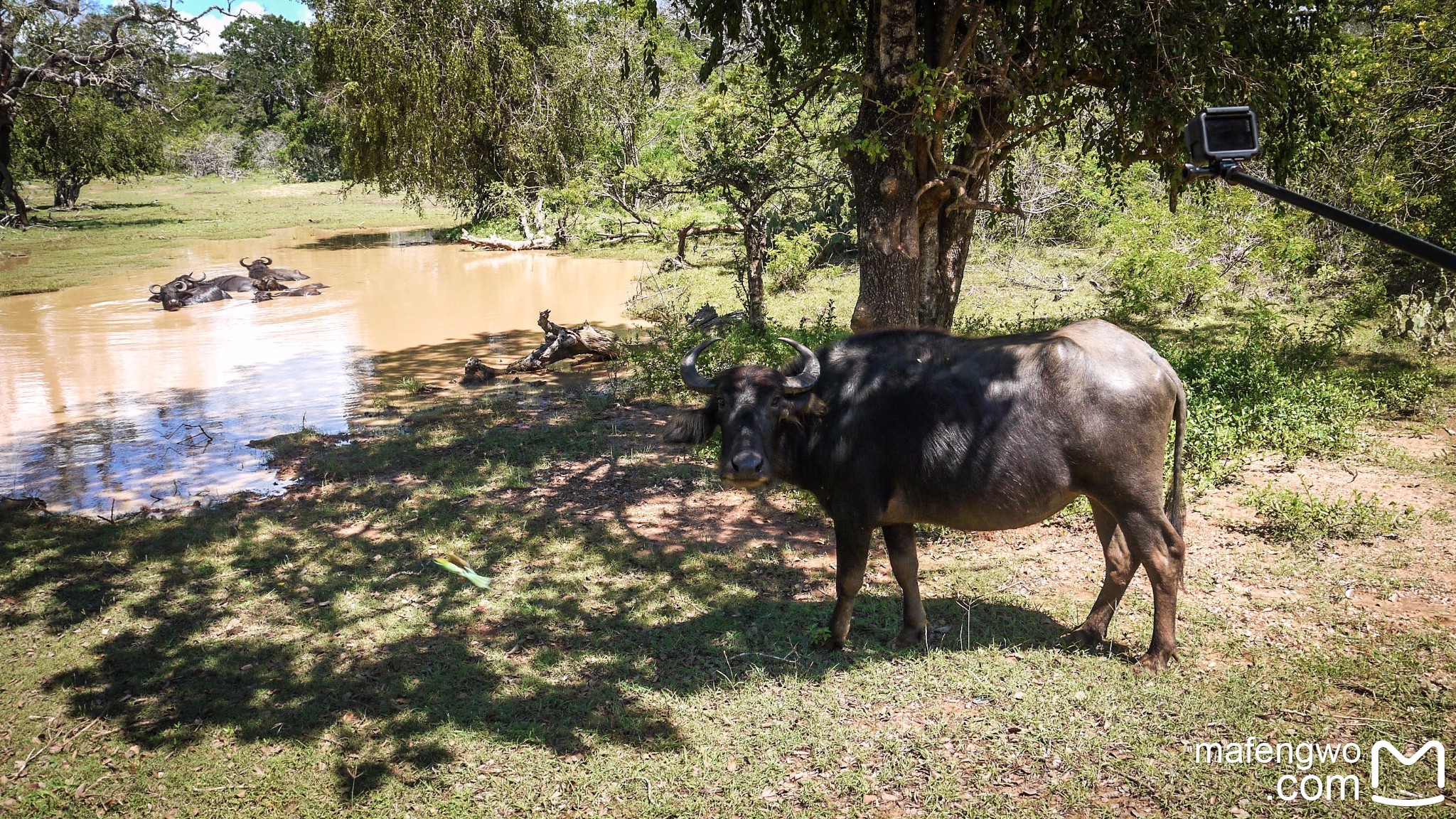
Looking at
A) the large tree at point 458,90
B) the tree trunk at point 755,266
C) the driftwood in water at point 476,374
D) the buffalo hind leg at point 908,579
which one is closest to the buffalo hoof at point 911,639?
the buffalo hind leg at point 908,579

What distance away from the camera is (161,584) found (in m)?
6.16

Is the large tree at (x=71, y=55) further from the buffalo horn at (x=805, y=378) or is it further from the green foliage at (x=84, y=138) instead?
the buffalo horn at (x=805, y=378)

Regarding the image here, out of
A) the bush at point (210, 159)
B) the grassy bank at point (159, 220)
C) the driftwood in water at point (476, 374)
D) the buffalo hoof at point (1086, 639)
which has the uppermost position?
the bush at point (210, 159)

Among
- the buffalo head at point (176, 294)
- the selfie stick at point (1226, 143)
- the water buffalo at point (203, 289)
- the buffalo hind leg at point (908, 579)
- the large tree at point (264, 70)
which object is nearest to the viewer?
the selfie stick at point (1226, 143)

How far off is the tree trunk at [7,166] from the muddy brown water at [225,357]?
10.9m

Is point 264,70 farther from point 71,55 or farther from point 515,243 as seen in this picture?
point 515,243

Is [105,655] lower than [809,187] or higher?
lower

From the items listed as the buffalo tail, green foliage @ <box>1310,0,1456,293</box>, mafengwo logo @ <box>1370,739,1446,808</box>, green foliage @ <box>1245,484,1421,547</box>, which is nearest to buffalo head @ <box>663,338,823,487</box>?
the buffalo tail

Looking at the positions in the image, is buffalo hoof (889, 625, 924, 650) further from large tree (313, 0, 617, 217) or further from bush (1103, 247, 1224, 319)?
large tree (313, 0, 617, 217)

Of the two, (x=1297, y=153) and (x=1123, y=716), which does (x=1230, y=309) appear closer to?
(x=1297, y=153)

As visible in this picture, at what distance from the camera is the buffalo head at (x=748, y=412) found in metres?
4.71

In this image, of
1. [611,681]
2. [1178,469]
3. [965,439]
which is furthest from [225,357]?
[1178,469]

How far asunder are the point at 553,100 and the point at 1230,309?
16.8 meters

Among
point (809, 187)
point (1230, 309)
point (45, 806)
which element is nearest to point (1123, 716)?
point (45, 806)
